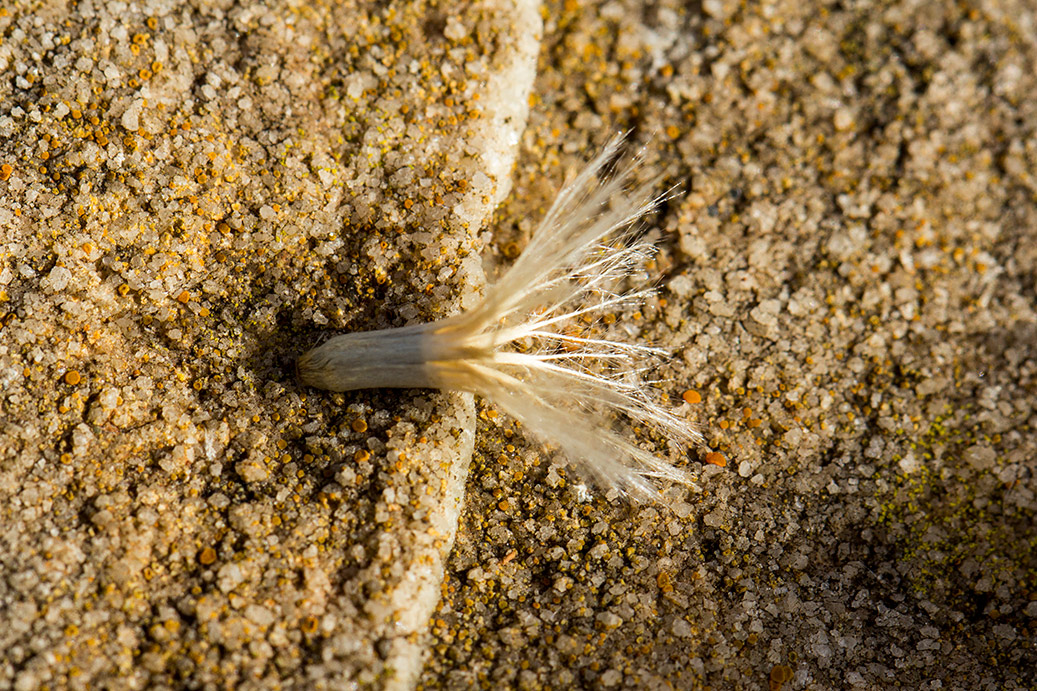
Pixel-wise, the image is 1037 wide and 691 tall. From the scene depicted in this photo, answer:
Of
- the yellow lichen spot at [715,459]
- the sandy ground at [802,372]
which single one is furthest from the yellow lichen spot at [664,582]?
the yellow lichen spot at [715,459]

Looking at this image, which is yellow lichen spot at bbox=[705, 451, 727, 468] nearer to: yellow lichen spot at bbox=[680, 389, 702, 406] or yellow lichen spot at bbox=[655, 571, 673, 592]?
yellow lichen spot at bbox=[680, 389, 702, 406]

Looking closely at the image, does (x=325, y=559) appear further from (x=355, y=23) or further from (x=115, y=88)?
(x=355, y=23)

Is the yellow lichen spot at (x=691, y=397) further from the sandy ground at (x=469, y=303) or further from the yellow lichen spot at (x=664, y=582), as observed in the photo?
the yellow lichen spot at (x=664, y=582)

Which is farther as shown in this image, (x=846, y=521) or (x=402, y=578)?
(x=846, y=521)

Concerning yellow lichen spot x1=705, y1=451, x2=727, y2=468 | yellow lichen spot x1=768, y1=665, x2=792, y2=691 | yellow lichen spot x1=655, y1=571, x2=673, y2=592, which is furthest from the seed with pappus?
yellow lichen spot x1=768, y1=665, x2=792, y2=691

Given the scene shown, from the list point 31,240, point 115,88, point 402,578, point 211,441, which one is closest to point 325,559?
point 402,578
